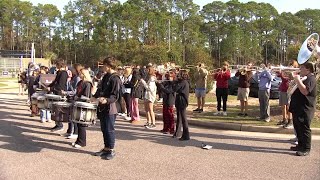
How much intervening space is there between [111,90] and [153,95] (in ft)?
11.5

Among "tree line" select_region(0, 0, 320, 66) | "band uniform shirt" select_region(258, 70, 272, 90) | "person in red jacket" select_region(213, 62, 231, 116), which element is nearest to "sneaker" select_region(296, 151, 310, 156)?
"band uniform shirt" select_region(258, 70, 272, 90)

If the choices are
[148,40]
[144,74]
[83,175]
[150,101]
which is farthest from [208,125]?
[148,40]

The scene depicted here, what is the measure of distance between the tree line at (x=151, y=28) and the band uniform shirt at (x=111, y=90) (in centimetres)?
5479

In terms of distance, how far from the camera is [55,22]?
103312mm

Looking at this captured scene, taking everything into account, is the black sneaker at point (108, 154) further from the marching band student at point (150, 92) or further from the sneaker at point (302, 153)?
the sneaker at point (302, 153)

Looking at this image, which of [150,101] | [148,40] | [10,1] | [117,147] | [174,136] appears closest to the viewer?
[117,147]

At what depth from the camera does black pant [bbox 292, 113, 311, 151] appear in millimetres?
7366

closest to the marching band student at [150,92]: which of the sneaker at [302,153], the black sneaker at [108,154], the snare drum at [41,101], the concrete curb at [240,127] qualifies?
the concrete curb at [240,127]

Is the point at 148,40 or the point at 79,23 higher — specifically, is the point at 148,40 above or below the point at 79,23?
below

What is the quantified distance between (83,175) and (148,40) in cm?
6643

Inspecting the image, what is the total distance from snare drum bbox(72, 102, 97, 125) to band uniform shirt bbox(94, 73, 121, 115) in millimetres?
320

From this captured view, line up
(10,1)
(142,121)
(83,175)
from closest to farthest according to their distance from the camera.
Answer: (83,175) < (142,121) < (10,1)

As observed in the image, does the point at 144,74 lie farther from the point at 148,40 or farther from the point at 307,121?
the point at 148,40

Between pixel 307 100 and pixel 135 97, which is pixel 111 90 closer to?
pixel 307 100
